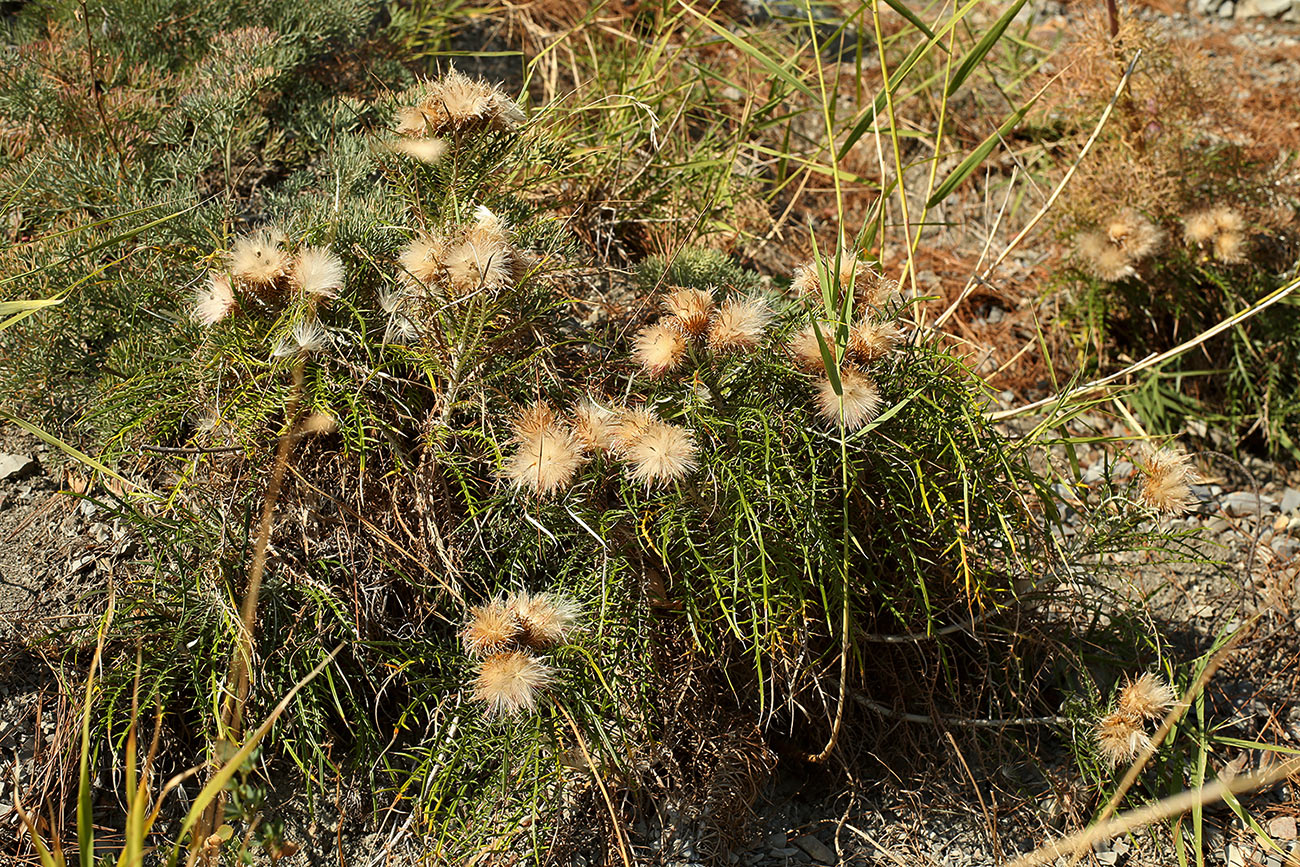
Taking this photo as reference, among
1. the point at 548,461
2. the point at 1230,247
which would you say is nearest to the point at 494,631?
the point at 548,461

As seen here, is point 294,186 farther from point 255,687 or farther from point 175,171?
point 255,687

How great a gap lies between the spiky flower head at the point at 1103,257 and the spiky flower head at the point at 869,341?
1.35 meters

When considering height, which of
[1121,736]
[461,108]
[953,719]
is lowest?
[953,719]

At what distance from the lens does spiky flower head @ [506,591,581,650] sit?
4.82ft

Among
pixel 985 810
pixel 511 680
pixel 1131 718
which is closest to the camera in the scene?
pixel 511 680

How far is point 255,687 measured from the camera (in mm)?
1757

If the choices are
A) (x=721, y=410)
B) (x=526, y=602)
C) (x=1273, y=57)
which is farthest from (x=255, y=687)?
(x=1273, y=57)

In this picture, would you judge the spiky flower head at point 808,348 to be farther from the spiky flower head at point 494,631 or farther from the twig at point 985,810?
the twig at point 985,810

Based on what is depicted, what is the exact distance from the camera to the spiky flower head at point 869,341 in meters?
1.59

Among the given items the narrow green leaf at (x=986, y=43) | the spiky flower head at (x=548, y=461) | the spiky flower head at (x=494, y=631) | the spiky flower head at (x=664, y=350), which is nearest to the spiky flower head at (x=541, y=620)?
the spiky flower head at (x=494, y=631)

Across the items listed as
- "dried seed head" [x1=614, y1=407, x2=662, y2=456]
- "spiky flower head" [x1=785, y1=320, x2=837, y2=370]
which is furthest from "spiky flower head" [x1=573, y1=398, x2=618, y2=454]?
"spiky flower head" [x1=785, y1=320, x2=837, y2=370]

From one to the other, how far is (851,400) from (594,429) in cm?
40

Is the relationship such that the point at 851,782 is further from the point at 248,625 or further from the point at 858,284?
the point at 248,625

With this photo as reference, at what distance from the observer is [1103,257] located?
2662mm
